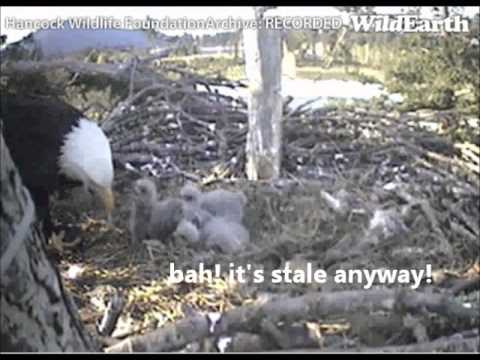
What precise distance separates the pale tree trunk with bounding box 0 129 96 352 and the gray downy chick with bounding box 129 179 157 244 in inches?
17.1

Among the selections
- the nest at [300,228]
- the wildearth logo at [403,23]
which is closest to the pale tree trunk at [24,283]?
the nest at [300,228]

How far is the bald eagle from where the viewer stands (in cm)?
112

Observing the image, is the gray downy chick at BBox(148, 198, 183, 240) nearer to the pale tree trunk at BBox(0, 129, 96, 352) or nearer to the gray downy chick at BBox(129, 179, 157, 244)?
the gray downy chick at BBox(129, 179, 157, 244)

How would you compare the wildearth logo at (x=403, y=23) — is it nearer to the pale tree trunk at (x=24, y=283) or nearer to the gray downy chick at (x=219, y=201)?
the gray downy chick at (x=219, y=201)

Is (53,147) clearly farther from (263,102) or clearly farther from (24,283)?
(24,283)

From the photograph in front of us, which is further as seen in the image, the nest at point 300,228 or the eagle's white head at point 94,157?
the eagle's white head at point 94,157

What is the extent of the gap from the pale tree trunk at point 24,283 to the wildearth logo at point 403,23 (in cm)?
55

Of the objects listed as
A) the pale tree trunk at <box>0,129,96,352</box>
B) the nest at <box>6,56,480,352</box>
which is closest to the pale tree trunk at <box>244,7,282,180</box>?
the nest at <box>6,56,480,352</box>

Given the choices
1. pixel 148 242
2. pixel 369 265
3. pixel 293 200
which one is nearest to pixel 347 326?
pixel 369 265

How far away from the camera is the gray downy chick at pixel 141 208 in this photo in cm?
114

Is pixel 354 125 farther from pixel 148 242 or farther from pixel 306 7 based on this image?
pixel 148 242

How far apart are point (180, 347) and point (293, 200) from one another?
0.28 metres

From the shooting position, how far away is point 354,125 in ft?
3.80

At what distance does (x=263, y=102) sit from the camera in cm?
114
